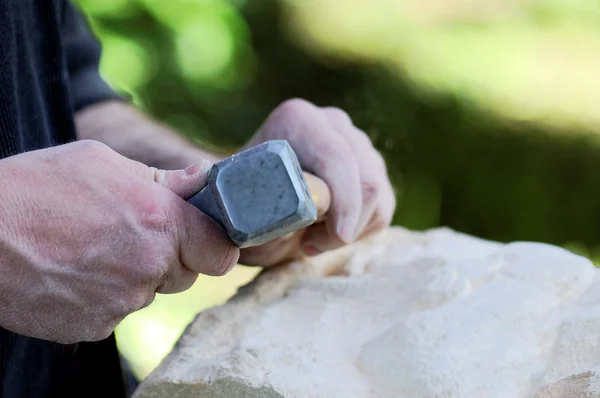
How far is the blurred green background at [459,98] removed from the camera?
222cm

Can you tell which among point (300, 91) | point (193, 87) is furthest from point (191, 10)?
point (300, 91)

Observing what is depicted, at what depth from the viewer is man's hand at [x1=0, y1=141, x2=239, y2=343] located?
2.09ft

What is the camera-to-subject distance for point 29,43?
1.06 m

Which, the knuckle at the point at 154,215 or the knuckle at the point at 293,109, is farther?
the knuckle at the point at 293,109

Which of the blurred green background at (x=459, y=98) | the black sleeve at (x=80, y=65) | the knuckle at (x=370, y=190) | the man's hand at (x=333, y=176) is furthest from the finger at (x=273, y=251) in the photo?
the blurred green background at (x=459, y=98)

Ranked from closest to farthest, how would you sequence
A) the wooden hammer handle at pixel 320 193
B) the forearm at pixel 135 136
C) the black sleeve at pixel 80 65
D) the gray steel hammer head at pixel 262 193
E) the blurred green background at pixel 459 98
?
1. the gray steel hammer head at pixel 262 193
2. the wooden hammer handle at pixel 320 193
3. the forearm at pixel 135 136
4. the black sleeve at pixel 80 65
5. the blurred green background at pixel 459 98

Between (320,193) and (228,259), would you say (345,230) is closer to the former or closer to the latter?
(320,193)

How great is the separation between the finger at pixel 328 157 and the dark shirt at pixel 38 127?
351 mm

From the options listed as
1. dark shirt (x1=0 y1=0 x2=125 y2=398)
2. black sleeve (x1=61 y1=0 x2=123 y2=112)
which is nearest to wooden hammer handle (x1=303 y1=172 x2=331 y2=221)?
dark shirt (x1=0 y1=0 x2=125 y2=398)

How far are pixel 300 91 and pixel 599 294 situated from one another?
1.82 metres

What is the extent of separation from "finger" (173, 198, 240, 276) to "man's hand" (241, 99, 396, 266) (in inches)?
11.6

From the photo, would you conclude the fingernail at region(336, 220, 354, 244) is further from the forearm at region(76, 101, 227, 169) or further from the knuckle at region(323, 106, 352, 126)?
the forearm at region(76, 101, 227, 169)

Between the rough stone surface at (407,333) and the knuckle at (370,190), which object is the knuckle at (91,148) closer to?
the rough stone surface at (407,333)

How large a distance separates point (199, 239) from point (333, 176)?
33 centimetres
